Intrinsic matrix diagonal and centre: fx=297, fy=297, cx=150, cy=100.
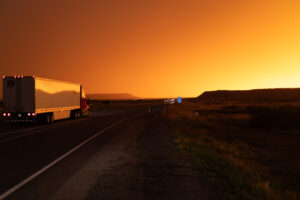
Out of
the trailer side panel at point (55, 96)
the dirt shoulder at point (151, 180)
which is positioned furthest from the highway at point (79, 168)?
the trailer side panel at point (55, 96)

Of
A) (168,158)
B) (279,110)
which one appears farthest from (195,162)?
(279,110)

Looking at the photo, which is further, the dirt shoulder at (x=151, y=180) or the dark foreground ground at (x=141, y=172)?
the dark foreground ground at (x=141, y=172)

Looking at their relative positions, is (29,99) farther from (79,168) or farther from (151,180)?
(151,180)

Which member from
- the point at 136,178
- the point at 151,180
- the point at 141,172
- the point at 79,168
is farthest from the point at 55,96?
the point at 151,180

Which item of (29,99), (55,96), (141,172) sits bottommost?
(141,172)

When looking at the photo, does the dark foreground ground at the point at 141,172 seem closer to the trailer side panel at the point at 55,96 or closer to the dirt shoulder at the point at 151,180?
the dirt shoulder at the point at 151,180

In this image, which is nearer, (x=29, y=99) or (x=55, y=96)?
(x=29, y=99)

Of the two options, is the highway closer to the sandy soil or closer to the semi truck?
the sandy soil

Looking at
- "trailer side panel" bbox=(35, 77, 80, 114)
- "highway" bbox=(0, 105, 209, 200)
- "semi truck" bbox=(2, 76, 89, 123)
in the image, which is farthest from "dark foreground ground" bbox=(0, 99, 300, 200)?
"trailer side panel" bbox=(35, 77, 80, 114)

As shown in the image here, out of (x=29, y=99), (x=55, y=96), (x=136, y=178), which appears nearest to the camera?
(x=136, y=178)

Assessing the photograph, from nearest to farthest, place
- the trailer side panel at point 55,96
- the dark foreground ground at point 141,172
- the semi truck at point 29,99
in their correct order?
the dark foreground ground at point 141,172, the semi truck at point 29,99, the trailer side panel at point 55,96

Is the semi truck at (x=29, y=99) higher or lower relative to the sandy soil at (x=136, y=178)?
higher

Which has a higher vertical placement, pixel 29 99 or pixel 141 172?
pixel 29 99

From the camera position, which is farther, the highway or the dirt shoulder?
the highway
